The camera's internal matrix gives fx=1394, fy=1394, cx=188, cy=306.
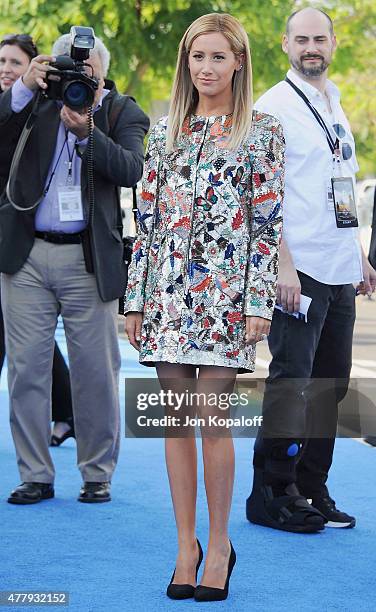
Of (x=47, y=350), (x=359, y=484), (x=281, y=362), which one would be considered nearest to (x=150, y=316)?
(x=281, y=362)

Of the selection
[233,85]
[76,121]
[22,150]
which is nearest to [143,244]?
[233,85]

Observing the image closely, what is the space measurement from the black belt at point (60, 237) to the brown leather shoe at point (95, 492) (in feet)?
3.79

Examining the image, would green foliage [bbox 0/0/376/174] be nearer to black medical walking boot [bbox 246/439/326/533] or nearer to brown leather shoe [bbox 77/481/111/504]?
brown leather shoe [bbox 77/481/111/504]

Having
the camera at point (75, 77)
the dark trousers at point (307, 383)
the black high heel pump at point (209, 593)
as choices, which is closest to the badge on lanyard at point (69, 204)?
the camera at point (75, 77)

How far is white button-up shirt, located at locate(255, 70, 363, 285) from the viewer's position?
596 cm

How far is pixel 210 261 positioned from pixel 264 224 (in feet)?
0.76

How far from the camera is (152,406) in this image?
226 inches

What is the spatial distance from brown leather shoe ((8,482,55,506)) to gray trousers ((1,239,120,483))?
32 mm

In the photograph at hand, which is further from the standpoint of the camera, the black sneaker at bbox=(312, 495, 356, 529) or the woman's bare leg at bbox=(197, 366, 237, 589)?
the black sneaker at bbox=(312, 495, 356, 529)

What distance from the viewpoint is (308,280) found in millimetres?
5957

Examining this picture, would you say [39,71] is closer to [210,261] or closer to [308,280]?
[308,280]

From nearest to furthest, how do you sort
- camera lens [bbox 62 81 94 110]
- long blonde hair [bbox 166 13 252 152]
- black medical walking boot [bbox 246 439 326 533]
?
1. long blonde hair [bbox 166 13 252 152]
2. black medical walking boot [bbox 246 439 326 533]
3. camera lens [bbox 62 81 94 110]

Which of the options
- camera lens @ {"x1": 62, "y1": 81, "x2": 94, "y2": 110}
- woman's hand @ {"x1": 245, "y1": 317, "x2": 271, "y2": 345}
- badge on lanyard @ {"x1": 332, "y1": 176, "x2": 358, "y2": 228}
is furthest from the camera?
camera lens @ {"x1": 62, "y1": 81, "x2": 94, "y2": 110}

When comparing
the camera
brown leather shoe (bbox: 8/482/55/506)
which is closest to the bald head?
the camera
